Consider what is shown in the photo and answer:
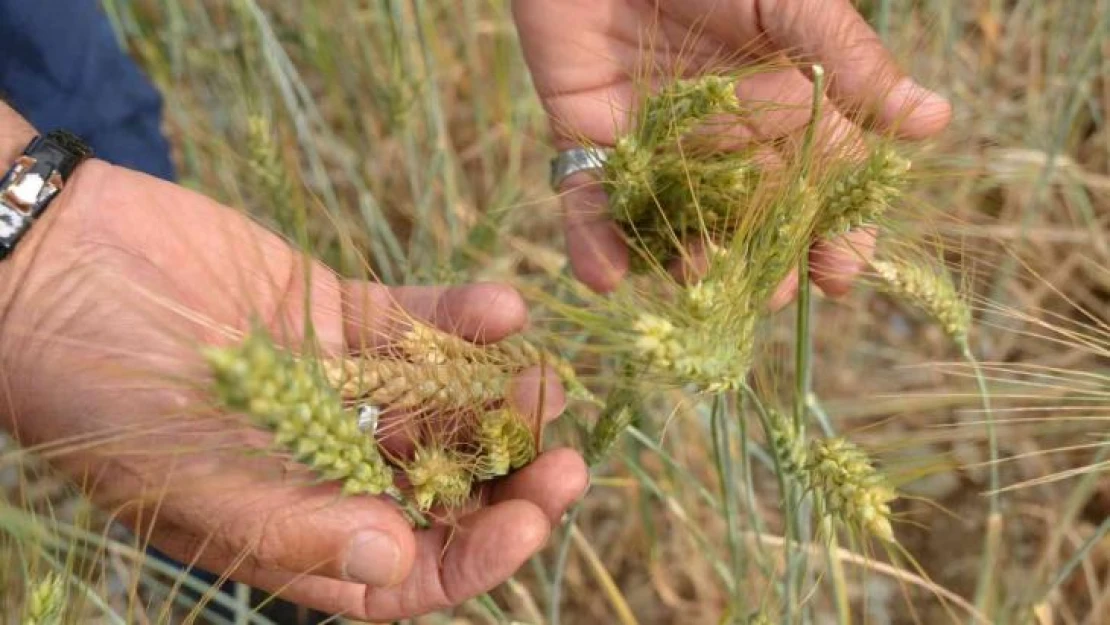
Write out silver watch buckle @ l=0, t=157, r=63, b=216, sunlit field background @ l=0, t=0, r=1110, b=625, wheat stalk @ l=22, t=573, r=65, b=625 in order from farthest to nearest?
sunlit field background @ l=0, t=0, r=1110, b=625 < silver watch buckle @ l=0, t=157, r=63, b=216 < wheat stalk @ l=22, t=573, r=65, b=625

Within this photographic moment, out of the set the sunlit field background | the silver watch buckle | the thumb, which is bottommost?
the sunlit field background

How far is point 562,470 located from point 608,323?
128 mm

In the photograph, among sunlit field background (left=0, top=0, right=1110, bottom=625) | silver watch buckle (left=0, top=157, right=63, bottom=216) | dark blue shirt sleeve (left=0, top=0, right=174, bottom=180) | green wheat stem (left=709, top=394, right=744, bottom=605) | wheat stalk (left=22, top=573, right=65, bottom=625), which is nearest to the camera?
wheat stalk (left=22, top=573, right=65, bottom=625)

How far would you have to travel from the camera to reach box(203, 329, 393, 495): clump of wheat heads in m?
0.44

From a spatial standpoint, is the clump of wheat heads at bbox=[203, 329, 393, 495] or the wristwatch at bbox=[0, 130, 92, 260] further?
the wristwatch at bbox=[0, 130, 92, 260]

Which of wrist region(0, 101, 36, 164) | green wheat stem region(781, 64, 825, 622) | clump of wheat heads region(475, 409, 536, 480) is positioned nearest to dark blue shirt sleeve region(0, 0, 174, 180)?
wrist region(0, 101, 36, 164)

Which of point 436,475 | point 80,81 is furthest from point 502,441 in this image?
point 80,81

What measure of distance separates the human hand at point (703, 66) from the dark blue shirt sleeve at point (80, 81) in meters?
0.57

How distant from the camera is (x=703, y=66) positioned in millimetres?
880

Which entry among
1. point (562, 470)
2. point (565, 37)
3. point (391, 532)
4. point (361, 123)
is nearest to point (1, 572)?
point (391, 532)

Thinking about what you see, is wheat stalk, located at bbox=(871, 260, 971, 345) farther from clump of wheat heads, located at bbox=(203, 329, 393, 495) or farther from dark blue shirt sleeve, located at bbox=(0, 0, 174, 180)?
dark blue shirt sleeve, located at bbox=(0, 0, 174, 180)

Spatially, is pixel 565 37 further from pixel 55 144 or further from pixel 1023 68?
pixel 1023 68

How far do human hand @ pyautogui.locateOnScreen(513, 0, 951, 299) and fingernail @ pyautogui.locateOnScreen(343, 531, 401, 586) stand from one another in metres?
0.28

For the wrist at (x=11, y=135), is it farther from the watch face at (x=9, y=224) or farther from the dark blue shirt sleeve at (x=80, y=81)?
the dark blue shirt sleeve at (x=80, y=81)
